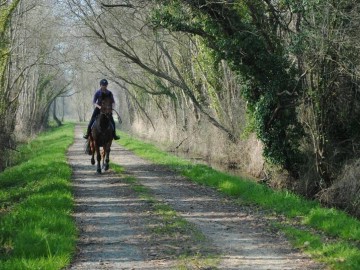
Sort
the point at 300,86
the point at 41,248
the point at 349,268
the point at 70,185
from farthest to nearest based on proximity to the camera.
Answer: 1. the point at 300,86
2. the point at 70,185
3. the point at 41,248
4. the point at 349,268

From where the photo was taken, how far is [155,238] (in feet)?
31.8

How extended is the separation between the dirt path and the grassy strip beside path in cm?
36

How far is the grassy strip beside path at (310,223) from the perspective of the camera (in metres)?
8.61

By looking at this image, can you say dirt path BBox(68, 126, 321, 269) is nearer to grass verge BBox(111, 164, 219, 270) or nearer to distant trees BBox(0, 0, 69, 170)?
grass verge BBox(111, 164, 219, 270)

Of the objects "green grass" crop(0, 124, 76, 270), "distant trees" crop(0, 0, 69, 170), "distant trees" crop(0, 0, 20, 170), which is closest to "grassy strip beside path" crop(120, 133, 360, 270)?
"green grass" crop(0, 124, 76, 270)

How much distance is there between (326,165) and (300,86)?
271cm

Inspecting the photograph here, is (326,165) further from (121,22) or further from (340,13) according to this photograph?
(121,22)

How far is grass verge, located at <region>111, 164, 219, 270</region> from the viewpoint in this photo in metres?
8.26

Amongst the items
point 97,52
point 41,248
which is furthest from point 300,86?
point 97,52

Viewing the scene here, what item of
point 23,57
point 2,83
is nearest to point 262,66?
point 2,83

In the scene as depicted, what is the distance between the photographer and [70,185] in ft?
52.2

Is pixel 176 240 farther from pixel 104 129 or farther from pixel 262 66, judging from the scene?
pixel 104 129

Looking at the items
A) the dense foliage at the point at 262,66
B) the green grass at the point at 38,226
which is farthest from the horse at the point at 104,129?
the dense foliage at the point at 262,66

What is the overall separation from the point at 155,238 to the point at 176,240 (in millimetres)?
419
